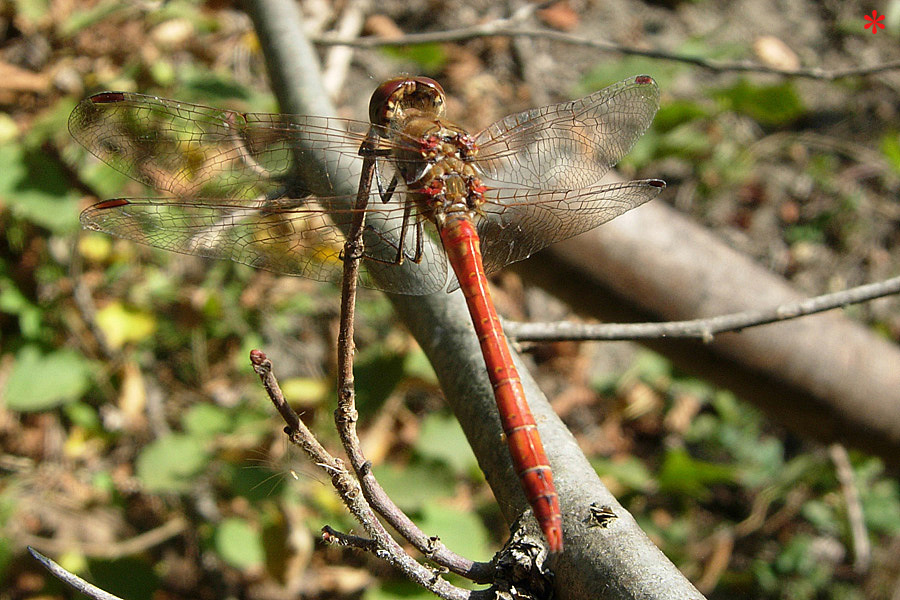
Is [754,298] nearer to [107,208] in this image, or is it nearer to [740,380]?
[740,380]

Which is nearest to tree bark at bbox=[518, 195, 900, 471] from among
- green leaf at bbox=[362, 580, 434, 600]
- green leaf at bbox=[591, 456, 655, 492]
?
green leaf at bbox=[591, 456, 655, 492]

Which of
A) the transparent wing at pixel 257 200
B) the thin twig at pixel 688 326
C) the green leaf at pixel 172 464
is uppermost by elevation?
the transparent wing at pixel 257 200

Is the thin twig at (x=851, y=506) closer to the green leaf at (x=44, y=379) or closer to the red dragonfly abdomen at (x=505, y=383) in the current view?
the red dragonfly abdomen at (x=505, y=383)

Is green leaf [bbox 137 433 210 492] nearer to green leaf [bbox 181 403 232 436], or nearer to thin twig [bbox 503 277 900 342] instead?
green leaf [bbox 181 403 232 436]

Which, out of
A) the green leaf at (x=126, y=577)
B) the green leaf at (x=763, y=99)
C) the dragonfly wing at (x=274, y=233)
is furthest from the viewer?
the green leaf at (x=763, y=99)

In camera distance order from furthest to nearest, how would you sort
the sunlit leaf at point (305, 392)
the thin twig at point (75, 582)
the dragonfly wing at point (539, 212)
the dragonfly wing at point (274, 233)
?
the sunlit leaf at point (305, 392) < the dragonfly wing at point (539, 212) < the dragonfly wing at point (274, 233) < the thin twig at point (75, 582)

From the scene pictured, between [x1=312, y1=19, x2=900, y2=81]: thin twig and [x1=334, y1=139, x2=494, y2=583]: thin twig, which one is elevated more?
[x1=312, y1=19, x2=900, y2=81]: thin twig

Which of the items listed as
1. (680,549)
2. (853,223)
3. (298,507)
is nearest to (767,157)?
(853,223)

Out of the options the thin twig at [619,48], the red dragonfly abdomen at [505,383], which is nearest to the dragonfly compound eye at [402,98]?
the red dragonfly abdomen at [505,383]
